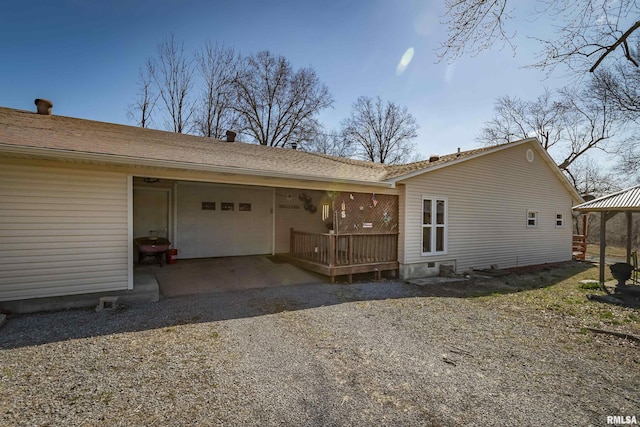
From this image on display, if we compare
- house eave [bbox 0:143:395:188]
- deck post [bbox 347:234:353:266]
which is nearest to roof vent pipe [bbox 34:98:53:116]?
house eave [bbox 0:143:395:188]

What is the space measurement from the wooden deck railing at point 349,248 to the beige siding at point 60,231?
14.8ft

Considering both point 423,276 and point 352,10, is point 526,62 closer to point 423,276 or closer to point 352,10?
point 352,10

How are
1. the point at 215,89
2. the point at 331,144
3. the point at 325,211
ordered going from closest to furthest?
the point at 325,211, the point at 215,89, the point at 331,144

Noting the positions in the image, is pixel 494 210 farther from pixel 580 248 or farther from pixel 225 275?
pixel 225 275

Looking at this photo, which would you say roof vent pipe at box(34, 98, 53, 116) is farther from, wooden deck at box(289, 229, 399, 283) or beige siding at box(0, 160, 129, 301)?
wooden deck at box(289, 229, 399, 283)

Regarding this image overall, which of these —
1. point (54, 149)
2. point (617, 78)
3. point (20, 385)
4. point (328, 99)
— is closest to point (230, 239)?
point (54, 149)

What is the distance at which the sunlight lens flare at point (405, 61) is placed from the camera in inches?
265

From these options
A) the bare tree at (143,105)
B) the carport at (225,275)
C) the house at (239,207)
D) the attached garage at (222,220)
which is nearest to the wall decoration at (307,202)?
the house at (239,207)

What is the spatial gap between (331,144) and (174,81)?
12.9 m

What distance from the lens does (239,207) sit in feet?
33.3

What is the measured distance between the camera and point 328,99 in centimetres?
2316

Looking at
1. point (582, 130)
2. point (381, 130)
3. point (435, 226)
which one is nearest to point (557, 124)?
point (582, 130)

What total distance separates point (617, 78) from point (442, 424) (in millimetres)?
18725

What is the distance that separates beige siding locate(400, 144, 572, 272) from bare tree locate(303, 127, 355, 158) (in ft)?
47.8
